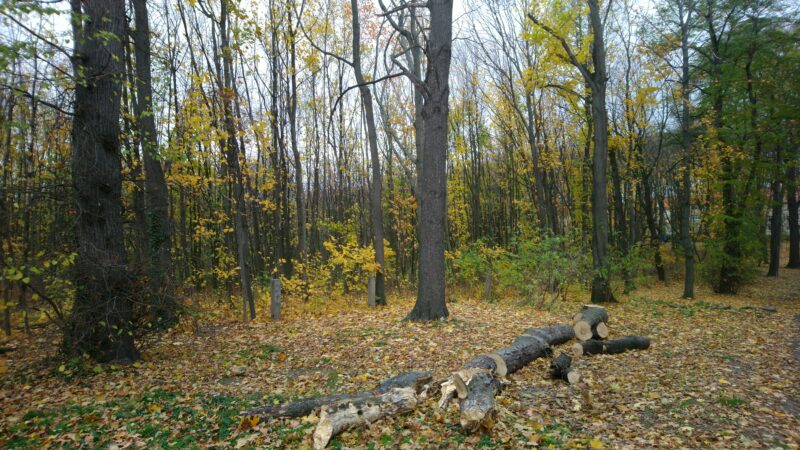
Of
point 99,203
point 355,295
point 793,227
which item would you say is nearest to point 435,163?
point 99,203

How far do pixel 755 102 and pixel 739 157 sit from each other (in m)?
2.01

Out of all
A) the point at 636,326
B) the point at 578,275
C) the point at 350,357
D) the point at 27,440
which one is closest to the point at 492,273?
the point at 578,275

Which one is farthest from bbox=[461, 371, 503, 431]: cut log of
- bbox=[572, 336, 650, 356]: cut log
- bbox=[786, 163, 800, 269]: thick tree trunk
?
bbox=[786, 163, 800, 269]: thick tree trunk

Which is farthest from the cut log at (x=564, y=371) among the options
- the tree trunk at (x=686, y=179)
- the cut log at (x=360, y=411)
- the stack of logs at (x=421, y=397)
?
the tree trunk at (x=686, y=179)

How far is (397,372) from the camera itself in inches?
230

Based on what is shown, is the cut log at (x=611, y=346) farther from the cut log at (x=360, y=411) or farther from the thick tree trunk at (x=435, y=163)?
the cut log at (x=360, y=411)

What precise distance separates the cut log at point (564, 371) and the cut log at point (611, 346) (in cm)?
95

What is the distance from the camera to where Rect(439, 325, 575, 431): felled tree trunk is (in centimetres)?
405

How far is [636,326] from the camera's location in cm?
851

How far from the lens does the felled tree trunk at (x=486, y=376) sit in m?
4.05

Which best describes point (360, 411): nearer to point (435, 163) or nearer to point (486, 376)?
point (486, 376)

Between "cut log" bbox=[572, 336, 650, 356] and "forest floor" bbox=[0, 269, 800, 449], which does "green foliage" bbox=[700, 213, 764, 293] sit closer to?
"forest floor" bbox=[0, 269, 800, 449]

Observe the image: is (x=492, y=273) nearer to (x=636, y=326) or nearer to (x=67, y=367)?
(x=636, y=326)

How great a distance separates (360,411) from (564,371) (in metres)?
2.94
